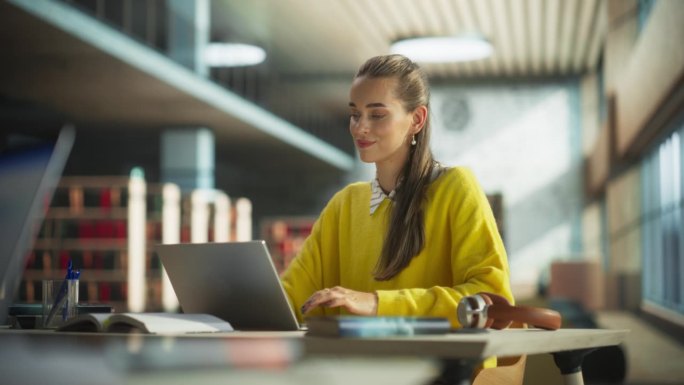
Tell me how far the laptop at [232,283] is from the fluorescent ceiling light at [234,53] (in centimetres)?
1491

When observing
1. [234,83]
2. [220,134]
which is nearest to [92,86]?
[220,134]

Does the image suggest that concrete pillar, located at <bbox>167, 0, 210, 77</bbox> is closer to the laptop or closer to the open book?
the laptop

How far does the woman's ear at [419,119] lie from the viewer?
6.93ft

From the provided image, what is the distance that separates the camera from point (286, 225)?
18359 millimetres

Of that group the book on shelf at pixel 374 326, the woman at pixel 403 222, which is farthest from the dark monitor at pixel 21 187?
the woman at pixel 403 222

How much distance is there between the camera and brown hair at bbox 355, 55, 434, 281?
6.63ft

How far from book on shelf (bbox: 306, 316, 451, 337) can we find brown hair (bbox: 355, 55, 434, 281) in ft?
1.72

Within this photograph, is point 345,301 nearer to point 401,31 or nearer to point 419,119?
point 419,119

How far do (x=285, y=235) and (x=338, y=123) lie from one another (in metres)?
6.35

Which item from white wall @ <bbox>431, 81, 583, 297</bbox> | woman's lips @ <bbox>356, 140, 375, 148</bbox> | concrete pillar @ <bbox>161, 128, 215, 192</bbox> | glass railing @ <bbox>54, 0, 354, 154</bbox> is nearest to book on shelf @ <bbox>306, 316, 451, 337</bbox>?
woman's lips @ <bbox>356, 140, 375, 148</bbox>

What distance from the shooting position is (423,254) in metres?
2.02

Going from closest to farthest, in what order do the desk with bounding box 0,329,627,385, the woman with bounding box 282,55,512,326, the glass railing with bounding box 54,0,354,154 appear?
the desk with bounding box 0,329,627,385 → the woman with bounding box 282,55,512,326 → the glass railing with bounding box 54,0,354,154

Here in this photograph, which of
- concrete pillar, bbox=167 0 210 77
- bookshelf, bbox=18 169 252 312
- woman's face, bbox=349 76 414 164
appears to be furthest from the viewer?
concrete pillar, bbox=167 0 210 77

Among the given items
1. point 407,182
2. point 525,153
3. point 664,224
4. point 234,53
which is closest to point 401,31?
point 234,53
